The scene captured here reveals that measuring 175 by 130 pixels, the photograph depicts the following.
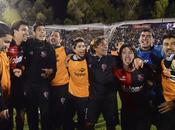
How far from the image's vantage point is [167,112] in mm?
8344

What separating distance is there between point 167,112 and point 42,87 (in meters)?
2.42

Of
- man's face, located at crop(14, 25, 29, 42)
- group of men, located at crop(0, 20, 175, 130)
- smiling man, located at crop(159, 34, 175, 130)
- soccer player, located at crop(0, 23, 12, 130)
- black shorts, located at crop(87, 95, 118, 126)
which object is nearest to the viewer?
soccer player, located at crop(0, 23, 12, 130)

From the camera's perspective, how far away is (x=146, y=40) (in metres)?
8.96

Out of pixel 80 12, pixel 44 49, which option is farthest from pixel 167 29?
pixel 44 49

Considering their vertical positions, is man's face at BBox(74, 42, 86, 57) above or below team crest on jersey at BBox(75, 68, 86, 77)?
above

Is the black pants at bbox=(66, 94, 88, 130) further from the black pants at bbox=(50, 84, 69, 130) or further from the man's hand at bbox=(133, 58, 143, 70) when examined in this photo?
the man's hand at bbox=(133, 58, 143, 70)

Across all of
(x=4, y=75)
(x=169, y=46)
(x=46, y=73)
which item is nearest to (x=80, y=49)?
(x=46, y=73)

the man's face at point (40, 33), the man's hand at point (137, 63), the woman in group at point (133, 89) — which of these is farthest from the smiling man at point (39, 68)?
the man's hand at point (137, 63)

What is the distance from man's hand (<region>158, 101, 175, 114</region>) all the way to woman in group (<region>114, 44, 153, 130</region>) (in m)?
0.24

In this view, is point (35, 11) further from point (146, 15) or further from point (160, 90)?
point (160, 90)

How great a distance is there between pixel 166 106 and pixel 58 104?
2299 millimetres

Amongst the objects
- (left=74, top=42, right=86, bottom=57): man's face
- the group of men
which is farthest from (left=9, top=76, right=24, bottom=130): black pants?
(left=74, top=42, right=86, bottom=57): man's face

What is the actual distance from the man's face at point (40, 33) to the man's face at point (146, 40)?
180 centimetres

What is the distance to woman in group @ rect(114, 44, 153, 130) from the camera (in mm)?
8430
